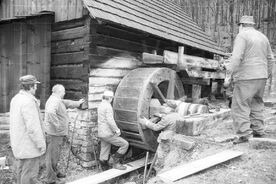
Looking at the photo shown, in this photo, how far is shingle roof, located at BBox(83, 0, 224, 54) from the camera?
5.47 metres

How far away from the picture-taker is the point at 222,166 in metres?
3.58

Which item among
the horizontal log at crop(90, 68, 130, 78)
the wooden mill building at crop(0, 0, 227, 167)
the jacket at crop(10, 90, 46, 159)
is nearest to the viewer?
the jacket at crop(10, 90, 46, 159)

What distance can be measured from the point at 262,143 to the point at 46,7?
5.43 m

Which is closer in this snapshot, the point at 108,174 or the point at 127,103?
the point at 108,174

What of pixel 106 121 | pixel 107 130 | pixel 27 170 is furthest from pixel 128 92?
pixel 27 170

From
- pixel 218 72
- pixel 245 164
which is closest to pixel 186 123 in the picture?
pixel 245 164

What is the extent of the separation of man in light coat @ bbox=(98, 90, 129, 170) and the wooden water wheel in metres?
0.34

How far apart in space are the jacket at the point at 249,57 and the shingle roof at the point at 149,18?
241 centimetres

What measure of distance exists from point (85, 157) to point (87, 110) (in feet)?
3.37

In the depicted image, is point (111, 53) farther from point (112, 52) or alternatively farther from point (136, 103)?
point (136, 103)

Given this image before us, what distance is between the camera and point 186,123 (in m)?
4.78

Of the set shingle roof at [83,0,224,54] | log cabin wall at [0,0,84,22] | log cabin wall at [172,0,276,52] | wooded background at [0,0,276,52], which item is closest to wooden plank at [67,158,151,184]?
shingle roof at [83,0,224,54]

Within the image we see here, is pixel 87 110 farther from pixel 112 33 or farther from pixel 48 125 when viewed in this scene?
pixel 112 33

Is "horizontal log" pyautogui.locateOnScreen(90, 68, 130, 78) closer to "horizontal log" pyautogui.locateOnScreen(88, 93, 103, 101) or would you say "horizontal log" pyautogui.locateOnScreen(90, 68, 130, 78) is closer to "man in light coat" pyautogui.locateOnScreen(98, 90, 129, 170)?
"horizontal log" pyautogui.locateOnScreen(88, 93, 103, 101)
